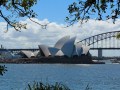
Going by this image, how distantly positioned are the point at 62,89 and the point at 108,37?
152m

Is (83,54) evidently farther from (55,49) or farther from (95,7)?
(95,7)

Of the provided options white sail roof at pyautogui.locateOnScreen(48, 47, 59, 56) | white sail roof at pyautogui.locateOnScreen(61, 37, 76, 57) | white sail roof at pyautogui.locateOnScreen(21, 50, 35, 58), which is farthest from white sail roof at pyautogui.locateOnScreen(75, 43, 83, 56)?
white sail roof at pyautogui.locateOnScreen(21, 50, 35, 58)

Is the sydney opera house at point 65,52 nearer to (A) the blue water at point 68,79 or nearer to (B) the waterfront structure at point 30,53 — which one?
(B) the waterfront structure at point 30,53

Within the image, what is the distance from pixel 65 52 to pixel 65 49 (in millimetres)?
3317

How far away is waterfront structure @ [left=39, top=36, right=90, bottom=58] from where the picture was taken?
113 m

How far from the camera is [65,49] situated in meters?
121

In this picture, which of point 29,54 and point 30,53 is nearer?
point 29,54

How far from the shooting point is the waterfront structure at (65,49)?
113 metres

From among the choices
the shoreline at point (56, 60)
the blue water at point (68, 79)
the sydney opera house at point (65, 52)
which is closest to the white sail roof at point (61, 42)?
the sydney opera house at point (65, 52)

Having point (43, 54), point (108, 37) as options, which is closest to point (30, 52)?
point (43, 54)

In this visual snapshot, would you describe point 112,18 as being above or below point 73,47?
above

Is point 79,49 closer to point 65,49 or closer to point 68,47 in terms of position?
point 65,49

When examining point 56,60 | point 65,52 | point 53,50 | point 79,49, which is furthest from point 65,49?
point 56,60

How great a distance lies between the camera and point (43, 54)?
13338 centimetres
